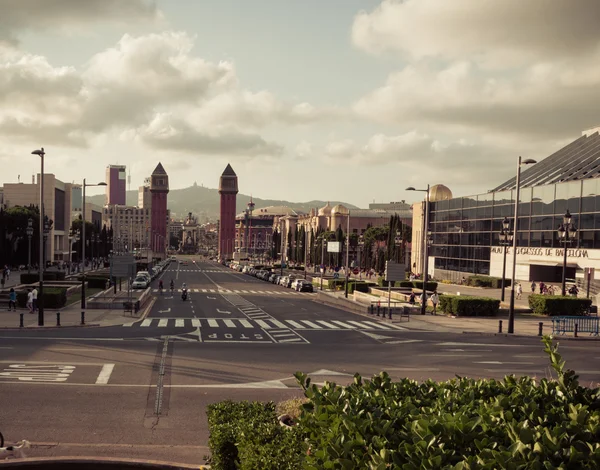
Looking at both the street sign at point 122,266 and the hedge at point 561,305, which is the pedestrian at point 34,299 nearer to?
the street sign at point 122,266

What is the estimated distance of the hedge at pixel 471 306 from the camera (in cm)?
4497

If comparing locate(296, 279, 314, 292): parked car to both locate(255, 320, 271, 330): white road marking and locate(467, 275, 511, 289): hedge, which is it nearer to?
locate(467, 275, 511, 289): hedge

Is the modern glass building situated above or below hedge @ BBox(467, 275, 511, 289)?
above

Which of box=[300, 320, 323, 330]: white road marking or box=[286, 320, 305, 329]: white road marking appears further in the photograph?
box=[286, 320, 305, 329]: white road marking

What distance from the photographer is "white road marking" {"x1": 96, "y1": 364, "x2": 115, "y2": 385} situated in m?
20.3

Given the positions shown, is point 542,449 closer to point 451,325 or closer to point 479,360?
point 479,360

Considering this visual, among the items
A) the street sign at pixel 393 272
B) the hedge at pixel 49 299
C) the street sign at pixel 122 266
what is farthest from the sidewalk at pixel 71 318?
the street sign at pixel 393 272

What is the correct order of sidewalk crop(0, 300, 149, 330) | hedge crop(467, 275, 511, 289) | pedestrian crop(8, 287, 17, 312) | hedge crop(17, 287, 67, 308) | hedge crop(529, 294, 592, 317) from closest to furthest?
sidewalk crop(0, 300, 149, 330)
pedestrian crop(8, 287, 17, 312)
hedge crop(17, 287, 67, 308)
hedge crop(529, 294, 592, 317)
hedge crop(467, 275, 511, 289)

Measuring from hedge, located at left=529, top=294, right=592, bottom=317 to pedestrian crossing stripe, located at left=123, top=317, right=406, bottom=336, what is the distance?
45.2 feet

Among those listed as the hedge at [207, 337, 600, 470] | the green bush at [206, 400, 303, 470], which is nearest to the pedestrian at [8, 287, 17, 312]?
the green bush at [206, 400, 303, 470]

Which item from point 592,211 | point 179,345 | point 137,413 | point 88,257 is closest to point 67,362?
point 179,345

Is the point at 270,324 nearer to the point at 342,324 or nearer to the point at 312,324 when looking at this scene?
the point at 312,324

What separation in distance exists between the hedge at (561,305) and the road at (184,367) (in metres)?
11.3

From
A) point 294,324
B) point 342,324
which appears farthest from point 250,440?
point 342,324
